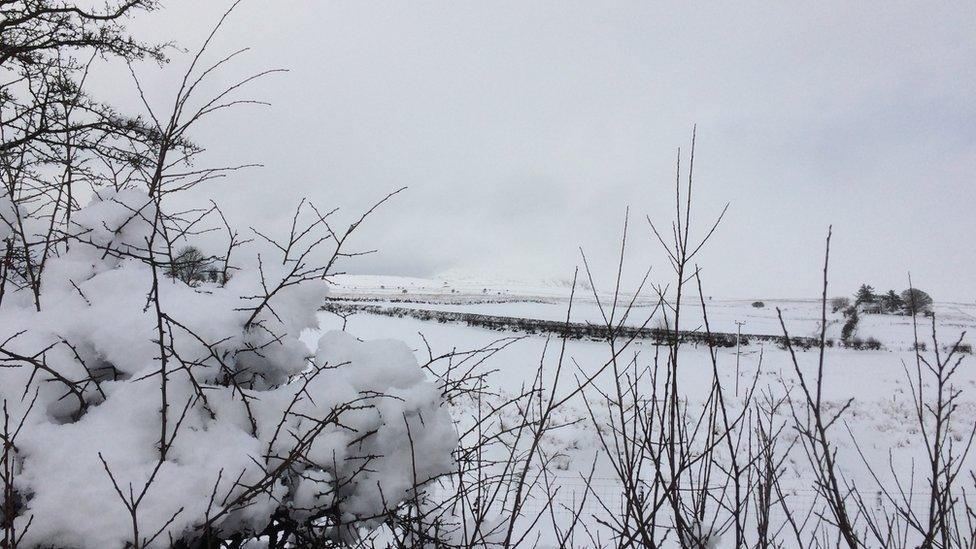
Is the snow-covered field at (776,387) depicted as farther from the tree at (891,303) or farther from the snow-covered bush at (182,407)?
the tree at (891,303)

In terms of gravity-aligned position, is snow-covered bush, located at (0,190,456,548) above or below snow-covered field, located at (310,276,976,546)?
above

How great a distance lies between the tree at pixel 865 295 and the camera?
45.4 m

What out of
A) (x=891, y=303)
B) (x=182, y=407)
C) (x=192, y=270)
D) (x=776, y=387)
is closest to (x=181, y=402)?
(x=182, y=407)

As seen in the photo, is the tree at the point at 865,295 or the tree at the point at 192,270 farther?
Result: the tree at the point at 865,295

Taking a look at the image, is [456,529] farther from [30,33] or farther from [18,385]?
[30,33]

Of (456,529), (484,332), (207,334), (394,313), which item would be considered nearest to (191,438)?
(207,334)

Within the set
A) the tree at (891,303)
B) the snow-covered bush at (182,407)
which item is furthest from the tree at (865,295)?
the snow-covered bush at (182,407)

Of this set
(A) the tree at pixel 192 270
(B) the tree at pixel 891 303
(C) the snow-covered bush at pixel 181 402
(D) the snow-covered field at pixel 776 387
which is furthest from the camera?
(B) the tree at pixel 891 303

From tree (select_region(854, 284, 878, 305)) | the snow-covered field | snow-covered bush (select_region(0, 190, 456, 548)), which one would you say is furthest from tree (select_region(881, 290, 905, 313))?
snow-covered bush (select_region(0, 190, 456, 548))

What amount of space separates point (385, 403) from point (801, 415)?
1828 cm

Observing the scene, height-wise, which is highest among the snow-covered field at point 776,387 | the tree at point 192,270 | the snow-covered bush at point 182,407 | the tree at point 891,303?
the tree at point 891,303

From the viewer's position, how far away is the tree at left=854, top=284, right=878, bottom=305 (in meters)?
45.4

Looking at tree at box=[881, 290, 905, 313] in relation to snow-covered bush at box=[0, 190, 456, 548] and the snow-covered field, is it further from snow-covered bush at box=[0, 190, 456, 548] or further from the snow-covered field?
snow-covered bush at box=[0, 190, 456, 548]

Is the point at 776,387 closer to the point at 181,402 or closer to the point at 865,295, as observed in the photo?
the point at 181,402
